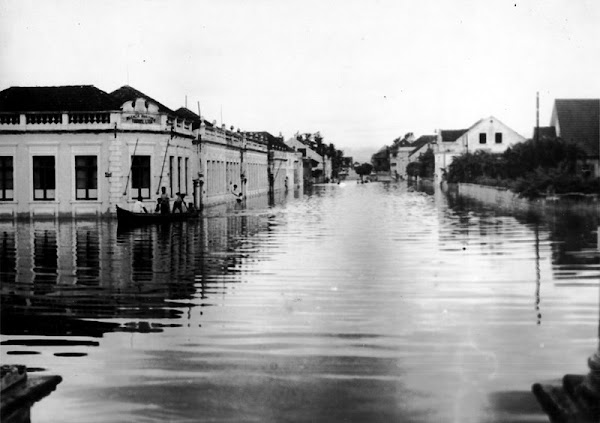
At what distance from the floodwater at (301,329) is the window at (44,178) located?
1494 cm

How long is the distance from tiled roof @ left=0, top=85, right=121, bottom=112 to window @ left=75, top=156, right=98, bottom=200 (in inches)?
148

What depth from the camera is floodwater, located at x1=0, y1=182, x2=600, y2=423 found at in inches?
244

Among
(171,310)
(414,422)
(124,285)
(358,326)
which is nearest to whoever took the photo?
(414,422)

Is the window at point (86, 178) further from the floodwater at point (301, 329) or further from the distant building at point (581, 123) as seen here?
the distant building at point (581, 123)

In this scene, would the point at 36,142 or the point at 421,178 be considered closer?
the point at 36,142

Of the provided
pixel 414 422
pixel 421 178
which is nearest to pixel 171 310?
pixel 414 422

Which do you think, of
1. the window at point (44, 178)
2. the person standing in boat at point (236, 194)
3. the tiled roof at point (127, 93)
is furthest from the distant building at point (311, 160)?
the window at point (44, 178)

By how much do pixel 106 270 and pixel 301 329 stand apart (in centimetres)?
691

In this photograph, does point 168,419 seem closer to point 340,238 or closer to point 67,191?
point 340,238

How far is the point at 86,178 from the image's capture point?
111ft

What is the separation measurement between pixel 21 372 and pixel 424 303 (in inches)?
239

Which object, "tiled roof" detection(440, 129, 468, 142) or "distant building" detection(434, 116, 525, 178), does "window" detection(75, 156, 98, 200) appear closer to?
"distant building" detection(434, 116, 525, 178)

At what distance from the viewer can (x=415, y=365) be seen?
7.28m

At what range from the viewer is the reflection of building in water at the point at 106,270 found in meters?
10.3
